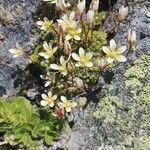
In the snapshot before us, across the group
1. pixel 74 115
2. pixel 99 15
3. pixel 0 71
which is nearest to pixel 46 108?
pixel 74 115

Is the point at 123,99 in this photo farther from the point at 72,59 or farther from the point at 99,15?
the point at 99,15

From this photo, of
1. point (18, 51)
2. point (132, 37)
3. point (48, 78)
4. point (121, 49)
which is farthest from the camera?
point (18, 51)

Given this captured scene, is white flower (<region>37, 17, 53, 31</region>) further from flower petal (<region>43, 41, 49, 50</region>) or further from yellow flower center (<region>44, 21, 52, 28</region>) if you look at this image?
flower petal (<region>43, 41, 49, 50</region>)

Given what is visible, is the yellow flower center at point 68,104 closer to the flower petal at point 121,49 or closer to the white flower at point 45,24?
the flower petal at point 121,49

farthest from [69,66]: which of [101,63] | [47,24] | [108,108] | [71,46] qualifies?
[47,24]

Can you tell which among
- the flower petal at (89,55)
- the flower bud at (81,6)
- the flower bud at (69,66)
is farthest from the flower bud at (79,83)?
the flower bud at (81,6)

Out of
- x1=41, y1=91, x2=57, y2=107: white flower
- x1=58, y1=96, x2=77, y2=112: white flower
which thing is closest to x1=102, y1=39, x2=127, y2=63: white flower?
x1=58, y1=96, x2=77, y2=112: white flower

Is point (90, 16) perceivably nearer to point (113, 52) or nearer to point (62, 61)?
point (113, 52)
